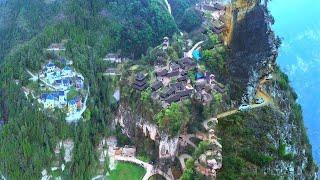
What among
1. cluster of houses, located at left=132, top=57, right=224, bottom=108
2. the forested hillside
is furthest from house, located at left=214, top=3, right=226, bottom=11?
cluster of houses, located at left=132, top=57, right=224, bottom=108

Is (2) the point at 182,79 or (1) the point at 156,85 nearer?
(1) the point at 156,85

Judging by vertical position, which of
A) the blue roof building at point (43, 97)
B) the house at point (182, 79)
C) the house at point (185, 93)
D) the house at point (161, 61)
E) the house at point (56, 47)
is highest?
the house at point (56, 47)

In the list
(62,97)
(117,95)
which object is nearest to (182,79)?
(117,95)

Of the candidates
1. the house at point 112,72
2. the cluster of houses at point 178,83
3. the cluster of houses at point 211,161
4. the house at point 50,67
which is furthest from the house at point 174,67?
the house at point 50,67

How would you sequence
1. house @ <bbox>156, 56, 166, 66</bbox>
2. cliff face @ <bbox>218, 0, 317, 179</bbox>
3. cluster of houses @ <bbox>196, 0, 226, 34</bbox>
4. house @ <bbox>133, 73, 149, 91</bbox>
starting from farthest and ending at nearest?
cluster of houses @ <bbox>196, 0, 226, 34</bbox>, house @ <bbox>156, 56, 166, 66</bbox>, house @ <bbox>133, 73, 149, 91</bbox>, cliff face @ <bbox>218, 0, 317, 179</bbox>

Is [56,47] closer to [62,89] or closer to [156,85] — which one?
[62,89]

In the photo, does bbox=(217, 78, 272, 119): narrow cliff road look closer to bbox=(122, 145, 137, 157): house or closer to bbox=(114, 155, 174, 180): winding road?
bbox=(114, 155, 174, 180): winding road

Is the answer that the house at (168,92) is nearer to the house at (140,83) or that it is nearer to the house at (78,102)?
the house at (140,83)
